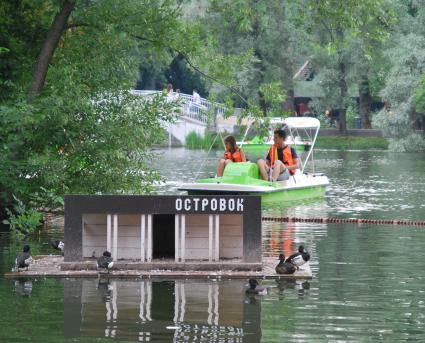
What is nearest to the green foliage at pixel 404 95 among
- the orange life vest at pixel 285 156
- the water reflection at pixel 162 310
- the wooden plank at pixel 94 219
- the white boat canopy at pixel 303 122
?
the white boat canopy at pixel 303 122

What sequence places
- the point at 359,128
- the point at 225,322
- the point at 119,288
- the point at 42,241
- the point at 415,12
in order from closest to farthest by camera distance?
the point at 225,322 < the point at 119,288 < the point at 42,241 < the point at 415,12 < the point at 359,128

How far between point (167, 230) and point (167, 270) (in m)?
1.33

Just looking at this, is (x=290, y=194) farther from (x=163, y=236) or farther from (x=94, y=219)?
(x=94, y=219)

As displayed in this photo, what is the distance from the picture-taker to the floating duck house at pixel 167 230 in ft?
76.7

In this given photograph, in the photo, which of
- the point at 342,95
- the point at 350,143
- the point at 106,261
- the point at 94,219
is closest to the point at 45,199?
the point at 94,219

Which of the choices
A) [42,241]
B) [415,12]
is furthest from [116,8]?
[415,12]

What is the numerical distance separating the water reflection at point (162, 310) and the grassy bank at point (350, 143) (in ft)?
232

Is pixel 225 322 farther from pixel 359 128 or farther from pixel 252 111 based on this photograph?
pixel 359 128

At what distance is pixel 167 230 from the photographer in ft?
81.6

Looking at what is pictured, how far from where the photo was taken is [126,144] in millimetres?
30469

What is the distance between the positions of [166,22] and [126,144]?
3.41m

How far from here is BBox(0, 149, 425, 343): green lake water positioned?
18.2m

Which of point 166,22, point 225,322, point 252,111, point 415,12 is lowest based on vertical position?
point 225,322

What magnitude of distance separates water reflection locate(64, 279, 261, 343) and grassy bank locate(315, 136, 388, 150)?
70.8 meters
